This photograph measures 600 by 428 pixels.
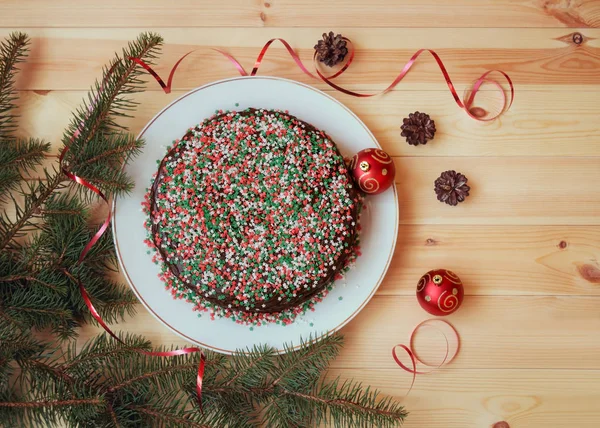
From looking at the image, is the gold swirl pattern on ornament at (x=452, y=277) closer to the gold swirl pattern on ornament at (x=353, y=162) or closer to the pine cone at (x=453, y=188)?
the pine cone at (x=453, y=188)

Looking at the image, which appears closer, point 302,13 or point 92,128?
point 92,128

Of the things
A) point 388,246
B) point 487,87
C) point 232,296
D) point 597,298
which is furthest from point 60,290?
point 597,298

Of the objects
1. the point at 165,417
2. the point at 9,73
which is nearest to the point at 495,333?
the point at 165,417

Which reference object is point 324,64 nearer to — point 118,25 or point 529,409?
point 118,25

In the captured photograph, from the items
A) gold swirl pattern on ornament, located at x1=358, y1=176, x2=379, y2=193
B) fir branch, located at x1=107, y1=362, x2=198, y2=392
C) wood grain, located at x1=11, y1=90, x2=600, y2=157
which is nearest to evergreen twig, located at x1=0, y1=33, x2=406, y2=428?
fir branch, located at x1=107, y1=362, x2=198, y2=392

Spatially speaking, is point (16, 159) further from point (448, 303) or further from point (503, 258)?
point (503, 258)

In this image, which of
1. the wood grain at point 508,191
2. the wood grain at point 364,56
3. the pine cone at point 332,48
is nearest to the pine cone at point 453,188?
the wood grain at point 508,191
